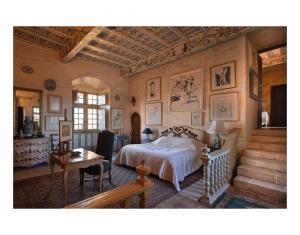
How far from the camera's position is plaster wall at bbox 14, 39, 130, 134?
13.3 ft

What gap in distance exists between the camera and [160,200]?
2.41 meters

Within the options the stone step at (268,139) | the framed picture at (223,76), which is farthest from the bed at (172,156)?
the framed picture at (223,76)

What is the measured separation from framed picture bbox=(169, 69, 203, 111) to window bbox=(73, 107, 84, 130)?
3834 mm

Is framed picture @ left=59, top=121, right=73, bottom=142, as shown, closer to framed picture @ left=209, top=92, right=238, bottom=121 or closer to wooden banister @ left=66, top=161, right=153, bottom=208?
wooden banister @ left=66, top=161, right=153, bottom=208

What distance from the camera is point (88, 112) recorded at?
6.50 meters

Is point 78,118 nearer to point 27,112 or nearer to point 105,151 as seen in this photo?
point 27,112

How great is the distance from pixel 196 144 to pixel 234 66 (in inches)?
83.9

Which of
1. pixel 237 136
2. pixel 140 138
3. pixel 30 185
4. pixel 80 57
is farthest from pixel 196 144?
pixel 80 57

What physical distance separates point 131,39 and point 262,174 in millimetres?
4135

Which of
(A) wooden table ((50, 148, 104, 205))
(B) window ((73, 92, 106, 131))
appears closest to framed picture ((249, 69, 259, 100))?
(A) wooden table ((50, 148, 104, 205))

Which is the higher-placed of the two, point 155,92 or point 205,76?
point 205,76

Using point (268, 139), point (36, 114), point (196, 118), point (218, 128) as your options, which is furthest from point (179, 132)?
point (36, 114)

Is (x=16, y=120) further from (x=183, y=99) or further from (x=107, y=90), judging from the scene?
(x=183, y=99)

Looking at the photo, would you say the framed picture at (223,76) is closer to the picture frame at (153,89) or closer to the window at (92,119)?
the picture frame at (153,89)
